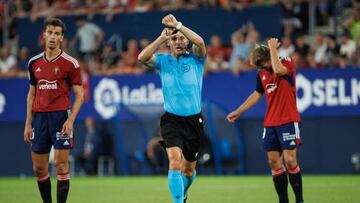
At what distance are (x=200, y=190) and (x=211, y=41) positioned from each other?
7.94 metres

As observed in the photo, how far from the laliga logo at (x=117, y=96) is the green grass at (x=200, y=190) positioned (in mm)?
2410

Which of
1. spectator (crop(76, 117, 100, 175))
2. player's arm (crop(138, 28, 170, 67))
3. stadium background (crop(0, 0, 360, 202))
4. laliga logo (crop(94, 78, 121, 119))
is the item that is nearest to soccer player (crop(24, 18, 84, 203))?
player's arm (crop(138, 28, 170, 67))

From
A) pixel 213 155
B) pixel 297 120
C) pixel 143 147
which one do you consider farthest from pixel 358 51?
pixel 297 120

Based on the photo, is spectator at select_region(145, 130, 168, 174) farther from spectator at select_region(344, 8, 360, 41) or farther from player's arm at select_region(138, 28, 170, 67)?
player's arm at select_region(138, 28, 170, 67)

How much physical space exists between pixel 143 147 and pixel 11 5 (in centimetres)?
794

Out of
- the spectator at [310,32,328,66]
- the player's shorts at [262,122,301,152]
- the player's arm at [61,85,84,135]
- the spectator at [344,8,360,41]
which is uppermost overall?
the spectator at [344,8,360,41]

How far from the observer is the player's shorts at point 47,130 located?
1235cm

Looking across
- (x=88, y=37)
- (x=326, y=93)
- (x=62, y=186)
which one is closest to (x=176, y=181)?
(x=62, y=186)

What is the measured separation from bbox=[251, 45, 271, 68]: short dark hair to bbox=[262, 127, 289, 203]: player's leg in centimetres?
95

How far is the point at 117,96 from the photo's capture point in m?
24.5

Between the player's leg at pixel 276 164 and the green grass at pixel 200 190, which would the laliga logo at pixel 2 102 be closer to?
the green grass at pixel 200 190

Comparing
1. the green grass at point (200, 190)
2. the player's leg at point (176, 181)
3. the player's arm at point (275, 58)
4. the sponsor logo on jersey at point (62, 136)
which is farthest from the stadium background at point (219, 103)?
the player's leg at point (176, 181)

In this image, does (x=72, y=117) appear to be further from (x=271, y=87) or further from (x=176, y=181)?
(x=271, y=87)

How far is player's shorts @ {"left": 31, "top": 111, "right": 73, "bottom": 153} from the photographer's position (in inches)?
486
